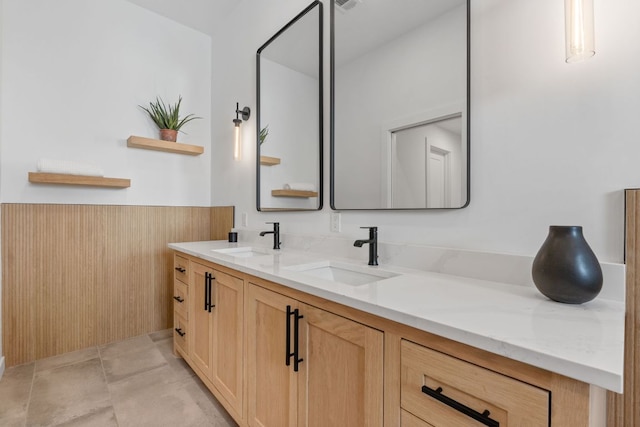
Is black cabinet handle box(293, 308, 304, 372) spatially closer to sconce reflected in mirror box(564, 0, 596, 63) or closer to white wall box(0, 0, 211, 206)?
sconce reflected in mirror box(564, 0, 596, 63)

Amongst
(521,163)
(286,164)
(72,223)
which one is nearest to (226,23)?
(286,164)

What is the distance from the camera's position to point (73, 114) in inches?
91.1

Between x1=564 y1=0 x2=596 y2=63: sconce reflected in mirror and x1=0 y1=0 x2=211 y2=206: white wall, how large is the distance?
2811mm

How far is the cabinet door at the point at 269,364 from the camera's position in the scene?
1.16 m

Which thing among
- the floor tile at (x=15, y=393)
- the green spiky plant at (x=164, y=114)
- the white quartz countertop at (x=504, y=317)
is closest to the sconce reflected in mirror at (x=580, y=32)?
the white quartz countertop at (x=504, y=317)

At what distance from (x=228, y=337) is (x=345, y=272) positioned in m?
0.68

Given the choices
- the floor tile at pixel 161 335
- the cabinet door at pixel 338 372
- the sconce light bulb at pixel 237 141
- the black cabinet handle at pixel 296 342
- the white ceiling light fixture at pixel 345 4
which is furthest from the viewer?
the floor tile at pixel 161 335

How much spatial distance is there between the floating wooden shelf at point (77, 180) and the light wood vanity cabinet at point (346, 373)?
1205 millimetres

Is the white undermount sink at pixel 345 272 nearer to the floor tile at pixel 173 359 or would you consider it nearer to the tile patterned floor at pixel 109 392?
the tile patterned floor at pixel 109 392

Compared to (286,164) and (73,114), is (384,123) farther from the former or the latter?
(73,114)

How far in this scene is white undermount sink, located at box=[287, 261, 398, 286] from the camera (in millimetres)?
1357

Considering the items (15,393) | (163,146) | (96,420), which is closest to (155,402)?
(96,420)

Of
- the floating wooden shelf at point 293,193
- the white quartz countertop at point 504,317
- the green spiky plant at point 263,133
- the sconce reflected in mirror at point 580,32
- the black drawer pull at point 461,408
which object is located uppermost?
the green spiky plant at point 263,133

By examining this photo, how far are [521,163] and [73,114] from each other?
2894mm
